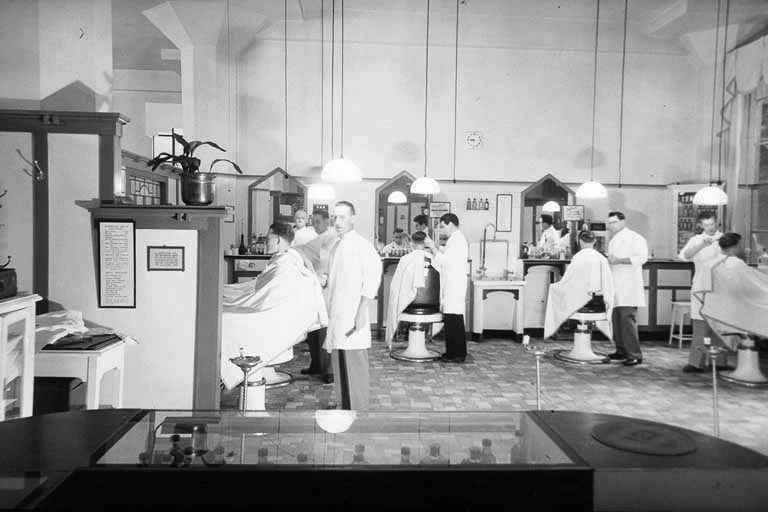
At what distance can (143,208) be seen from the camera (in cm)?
356

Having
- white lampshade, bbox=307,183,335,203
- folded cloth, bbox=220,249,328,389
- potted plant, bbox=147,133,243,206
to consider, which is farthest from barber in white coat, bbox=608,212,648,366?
potted plant, bbox=147,133,243,206

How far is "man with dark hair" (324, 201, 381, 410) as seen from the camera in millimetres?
3949

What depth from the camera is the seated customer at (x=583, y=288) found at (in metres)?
6.03

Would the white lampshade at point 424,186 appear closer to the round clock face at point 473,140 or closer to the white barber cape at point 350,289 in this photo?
the round clock face at point 473,140

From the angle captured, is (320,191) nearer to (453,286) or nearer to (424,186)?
(424,186)

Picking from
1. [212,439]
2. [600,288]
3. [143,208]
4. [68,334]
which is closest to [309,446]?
[212,439]

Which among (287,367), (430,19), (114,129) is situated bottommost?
(287,367)

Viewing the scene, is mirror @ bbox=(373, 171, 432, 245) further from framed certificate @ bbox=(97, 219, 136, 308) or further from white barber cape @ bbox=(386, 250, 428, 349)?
framed certificate @ bbox=(97, 219, 136, 308)

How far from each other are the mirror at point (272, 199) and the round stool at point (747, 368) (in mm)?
4901

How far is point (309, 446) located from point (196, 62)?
21.2ft

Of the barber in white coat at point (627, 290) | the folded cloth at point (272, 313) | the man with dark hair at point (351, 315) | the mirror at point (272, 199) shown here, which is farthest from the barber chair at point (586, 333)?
the mirror at point (272, 199)

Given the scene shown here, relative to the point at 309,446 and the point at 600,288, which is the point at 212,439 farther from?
the point at 600,288

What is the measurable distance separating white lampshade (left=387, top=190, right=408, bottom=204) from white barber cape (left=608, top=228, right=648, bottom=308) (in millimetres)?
2681

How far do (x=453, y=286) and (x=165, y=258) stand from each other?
314 centimetres
